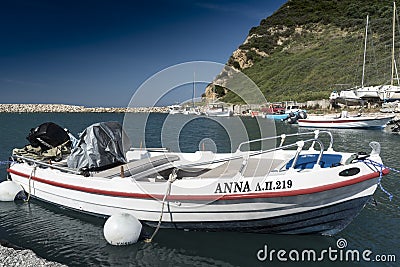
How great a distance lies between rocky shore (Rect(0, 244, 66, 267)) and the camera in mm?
6393

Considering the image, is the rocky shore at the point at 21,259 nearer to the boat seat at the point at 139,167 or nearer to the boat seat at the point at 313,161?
the boat seat at the point at 139,167

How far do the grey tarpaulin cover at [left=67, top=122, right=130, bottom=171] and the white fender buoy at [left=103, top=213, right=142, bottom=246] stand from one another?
2378mm

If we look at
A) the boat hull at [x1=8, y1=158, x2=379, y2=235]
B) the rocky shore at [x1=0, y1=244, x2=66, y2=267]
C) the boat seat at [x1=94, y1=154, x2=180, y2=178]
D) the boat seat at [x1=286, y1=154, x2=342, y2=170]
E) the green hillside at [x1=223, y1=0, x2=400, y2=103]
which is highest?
the green hillside at [x1=223, y1=0, x2=400, y2=103]

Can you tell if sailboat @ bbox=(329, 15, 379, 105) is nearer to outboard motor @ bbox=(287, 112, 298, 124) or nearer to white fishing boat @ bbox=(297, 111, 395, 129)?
outboard motor @ bbox=(287, 112, 298, 124)

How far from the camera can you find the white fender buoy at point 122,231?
7703 millimetres

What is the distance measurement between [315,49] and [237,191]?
78135 mm

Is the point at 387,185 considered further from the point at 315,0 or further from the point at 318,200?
the point at 315,0

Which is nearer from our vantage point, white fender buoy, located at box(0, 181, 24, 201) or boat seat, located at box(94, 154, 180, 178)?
boat seat, located at box(94, 154, 180, 178)

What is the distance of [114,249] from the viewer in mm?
7754

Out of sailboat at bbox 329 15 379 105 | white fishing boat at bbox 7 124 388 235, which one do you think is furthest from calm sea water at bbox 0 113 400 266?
sailboat at bbox 329 15 379 105

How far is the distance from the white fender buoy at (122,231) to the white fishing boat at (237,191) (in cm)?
66

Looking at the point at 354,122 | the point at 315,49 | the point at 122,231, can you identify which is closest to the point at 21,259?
the point at 122,231

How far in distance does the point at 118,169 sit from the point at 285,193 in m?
4.81

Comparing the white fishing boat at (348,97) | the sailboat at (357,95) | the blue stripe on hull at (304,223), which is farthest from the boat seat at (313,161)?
the white fishing boat at (348,97)
